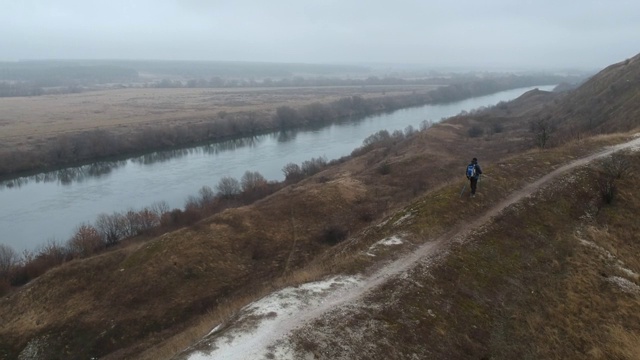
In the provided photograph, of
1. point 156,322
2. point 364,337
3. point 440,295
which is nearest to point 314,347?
point 364,337

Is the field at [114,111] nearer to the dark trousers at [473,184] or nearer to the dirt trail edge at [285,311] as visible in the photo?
the dark trousers at [473,184]

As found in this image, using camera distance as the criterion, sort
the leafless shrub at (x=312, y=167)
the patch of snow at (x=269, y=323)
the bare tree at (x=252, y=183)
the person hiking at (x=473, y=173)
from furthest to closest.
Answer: the leafless shrub at (x=312, y=167), the bare tree at (x=252, y=183), the person hiking at (x=473, y=173), the patch of snow at (x=269, y=323)

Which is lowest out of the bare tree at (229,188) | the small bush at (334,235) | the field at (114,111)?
the field at (114,111)

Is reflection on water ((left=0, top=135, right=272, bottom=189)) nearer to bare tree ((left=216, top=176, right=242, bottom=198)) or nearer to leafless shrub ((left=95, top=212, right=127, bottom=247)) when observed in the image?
bare tree ((left=216, top=176, right=242, bottom=198))

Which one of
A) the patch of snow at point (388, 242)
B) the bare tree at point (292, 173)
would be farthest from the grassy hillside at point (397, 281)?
the bare tree at point (292, 173)

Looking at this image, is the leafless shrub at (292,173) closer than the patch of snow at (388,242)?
No

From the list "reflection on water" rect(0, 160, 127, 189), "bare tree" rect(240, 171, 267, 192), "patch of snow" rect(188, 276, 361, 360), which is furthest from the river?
"patch of snow" rect(188, 276, 361, 360)

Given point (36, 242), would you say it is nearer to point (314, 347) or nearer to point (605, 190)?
point (314, 347)
